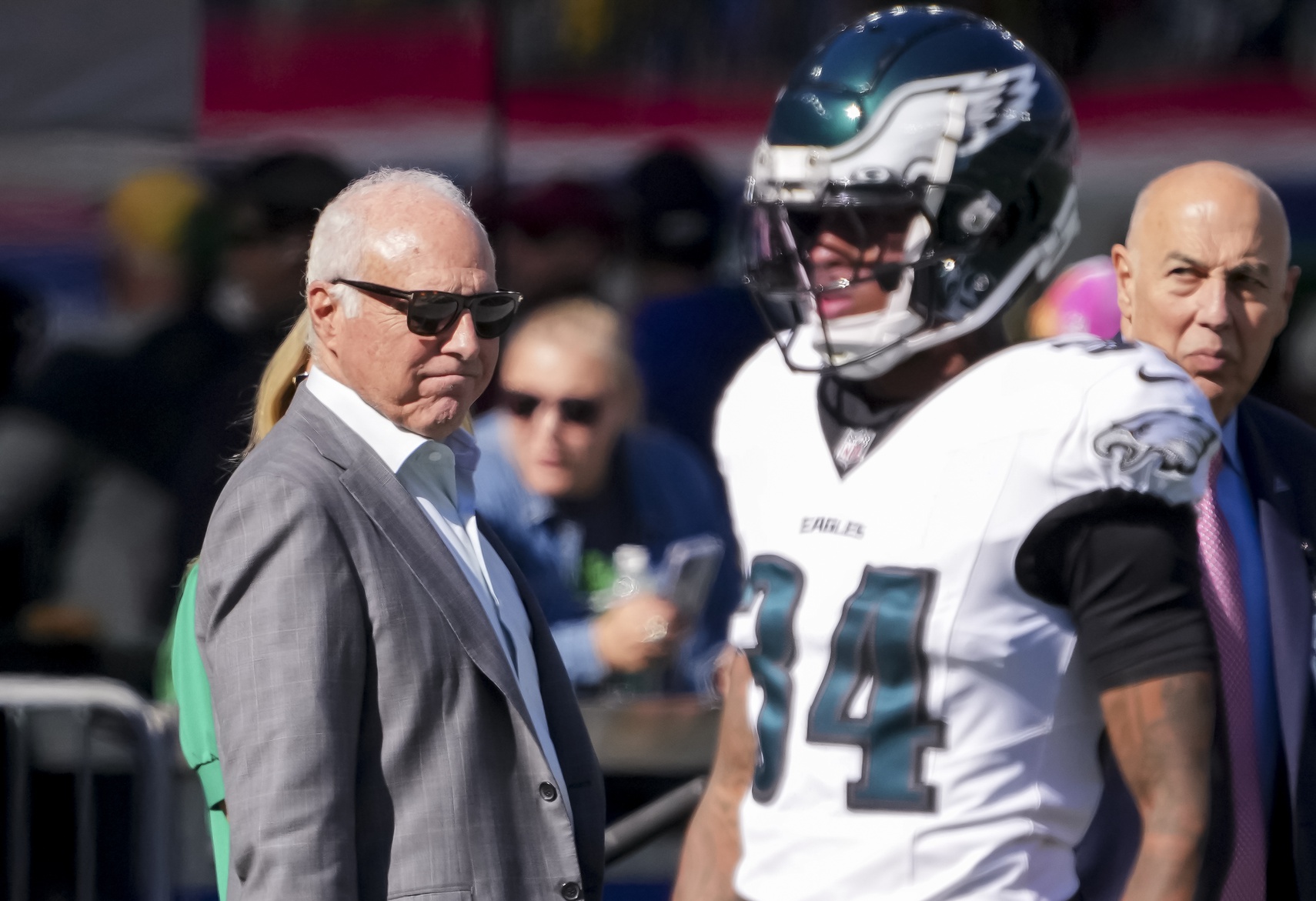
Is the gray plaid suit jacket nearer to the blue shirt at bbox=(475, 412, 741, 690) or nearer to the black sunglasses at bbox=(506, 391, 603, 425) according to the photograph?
the blue shirt at bbox=(475, 412, 741, 690)

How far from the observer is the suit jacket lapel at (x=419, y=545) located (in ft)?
6.59

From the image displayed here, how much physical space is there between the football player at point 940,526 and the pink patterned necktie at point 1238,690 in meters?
0.52

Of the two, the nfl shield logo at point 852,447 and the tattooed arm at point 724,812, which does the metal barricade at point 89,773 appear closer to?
the tattooed arm at point 724,812

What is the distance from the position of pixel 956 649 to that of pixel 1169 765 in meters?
0.23

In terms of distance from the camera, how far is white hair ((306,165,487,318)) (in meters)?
2.15

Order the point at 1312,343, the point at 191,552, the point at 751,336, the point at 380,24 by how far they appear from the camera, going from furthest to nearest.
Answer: the point at 1312,343, the point at 380,24, the point at 751,336, the point at 191,552

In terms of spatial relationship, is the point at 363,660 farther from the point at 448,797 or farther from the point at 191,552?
the point at 191,552

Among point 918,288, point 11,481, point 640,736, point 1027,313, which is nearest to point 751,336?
point 1027,313

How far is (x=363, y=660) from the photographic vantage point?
194 cm

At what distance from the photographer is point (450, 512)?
220 centimetres

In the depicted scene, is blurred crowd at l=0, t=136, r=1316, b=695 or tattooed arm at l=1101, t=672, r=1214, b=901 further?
blurred crowd at l=0, t=136, r=1316, b=695

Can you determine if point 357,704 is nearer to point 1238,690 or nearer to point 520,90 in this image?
point 1238,690

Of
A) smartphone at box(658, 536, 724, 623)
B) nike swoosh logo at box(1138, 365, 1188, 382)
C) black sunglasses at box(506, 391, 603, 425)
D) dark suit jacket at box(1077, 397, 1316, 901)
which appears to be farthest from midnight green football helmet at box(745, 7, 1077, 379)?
black sunglasses at box(506, 391, 603, 425)

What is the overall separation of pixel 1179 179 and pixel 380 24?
3005 mm
